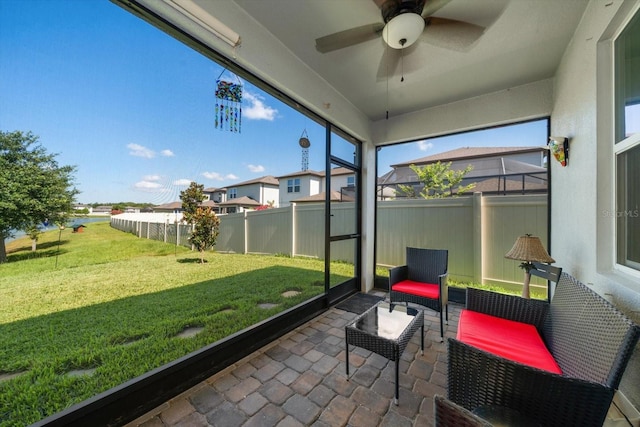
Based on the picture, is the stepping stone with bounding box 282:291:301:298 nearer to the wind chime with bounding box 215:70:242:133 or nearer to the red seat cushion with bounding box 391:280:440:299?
the red seat cushion with bounding box 391:280:440:299

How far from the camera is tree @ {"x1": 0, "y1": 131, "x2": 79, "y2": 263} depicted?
1369 millimetres

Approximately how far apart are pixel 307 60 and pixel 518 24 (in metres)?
1.98

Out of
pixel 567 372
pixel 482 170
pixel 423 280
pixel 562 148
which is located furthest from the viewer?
pixel 482 170

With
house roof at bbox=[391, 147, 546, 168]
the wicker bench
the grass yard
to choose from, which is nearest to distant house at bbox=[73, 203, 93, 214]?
the grass yard

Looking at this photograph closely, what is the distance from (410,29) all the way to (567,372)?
2354 millimetres

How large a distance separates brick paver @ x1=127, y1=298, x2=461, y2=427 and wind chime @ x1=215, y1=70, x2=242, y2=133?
7.49 ft

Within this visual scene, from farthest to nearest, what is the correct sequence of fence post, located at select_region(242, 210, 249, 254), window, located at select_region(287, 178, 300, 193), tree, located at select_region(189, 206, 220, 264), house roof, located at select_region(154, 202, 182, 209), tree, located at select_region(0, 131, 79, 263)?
fence post, located at select_region(242, 210, 249, 254) < window, located at select_region(287, 178, 300, 193) < tree, located at select_region(189, 206, 220, 264) < house roof, located at select_region(154, 202, 182, 209) < tree, located at select_region(0, 131, 79, 263)

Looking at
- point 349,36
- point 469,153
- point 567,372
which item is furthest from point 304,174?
point 567,372

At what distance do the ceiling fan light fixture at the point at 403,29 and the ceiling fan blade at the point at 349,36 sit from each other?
10 cm

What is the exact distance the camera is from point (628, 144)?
4.76ft

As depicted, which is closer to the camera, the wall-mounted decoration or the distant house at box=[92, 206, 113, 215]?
the distant house at box=[92, 206, 113, 215]

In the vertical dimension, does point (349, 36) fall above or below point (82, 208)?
above

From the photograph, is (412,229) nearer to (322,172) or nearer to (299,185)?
(322,172)

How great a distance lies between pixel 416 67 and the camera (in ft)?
8.48
